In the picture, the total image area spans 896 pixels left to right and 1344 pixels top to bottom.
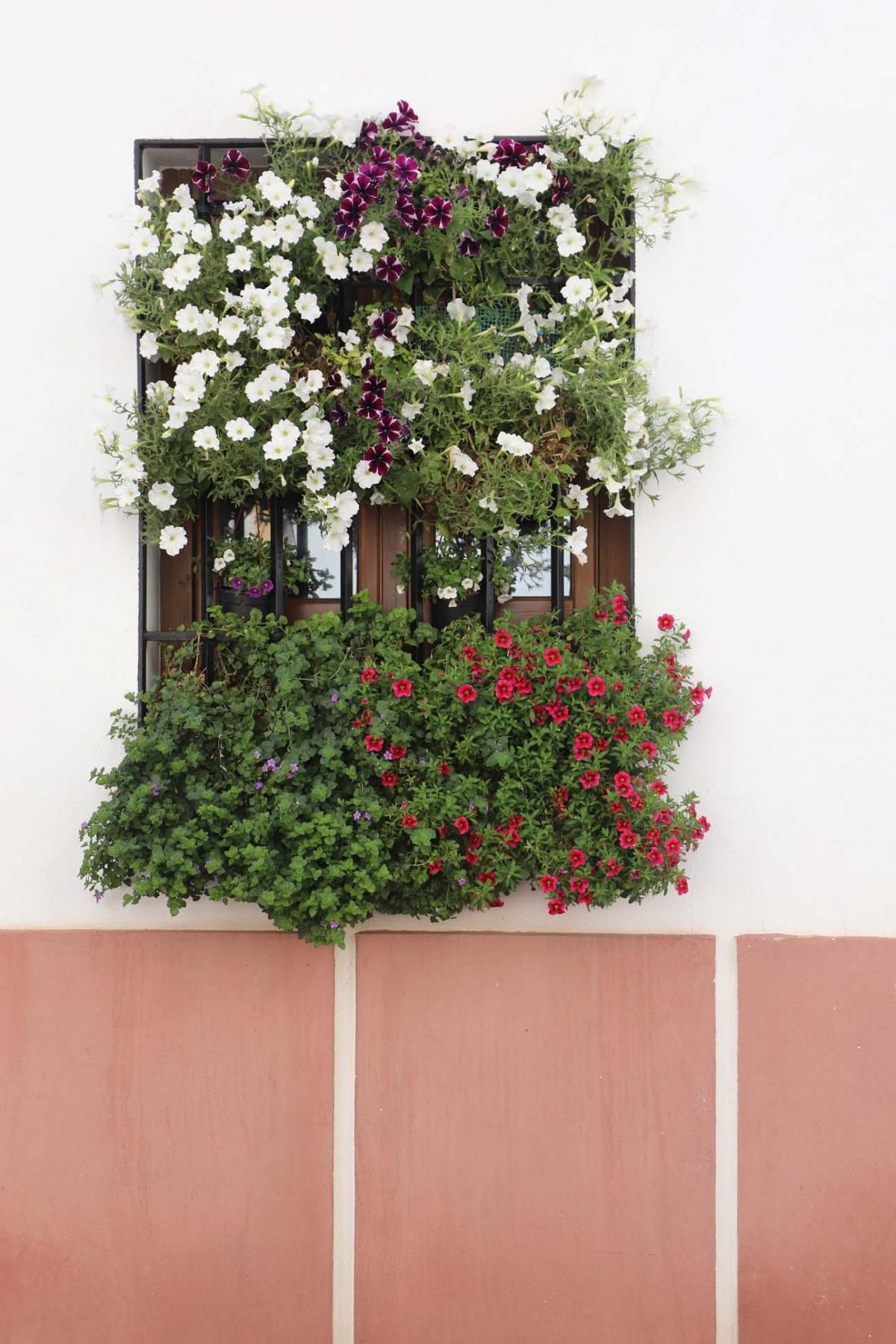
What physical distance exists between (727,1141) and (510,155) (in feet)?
9.09

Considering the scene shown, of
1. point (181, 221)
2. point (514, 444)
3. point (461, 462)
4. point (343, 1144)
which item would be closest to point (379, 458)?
point (461, 462)

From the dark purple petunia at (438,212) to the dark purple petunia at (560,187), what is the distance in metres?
0.30

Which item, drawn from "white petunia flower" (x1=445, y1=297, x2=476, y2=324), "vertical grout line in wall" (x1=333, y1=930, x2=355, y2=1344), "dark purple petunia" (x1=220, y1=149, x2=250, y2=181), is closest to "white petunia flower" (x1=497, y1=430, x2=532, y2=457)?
"white petunia flower" (x1=445, y1=297, x2=476, y2=324)

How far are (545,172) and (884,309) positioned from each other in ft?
3.39

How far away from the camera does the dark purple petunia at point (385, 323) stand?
8.95ft

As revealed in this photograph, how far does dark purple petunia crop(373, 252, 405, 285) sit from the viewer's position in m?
2.75

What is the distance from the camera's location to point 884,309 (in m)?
2.87

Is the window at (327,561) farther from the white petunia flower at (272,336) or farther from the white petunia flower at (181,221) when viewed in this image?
the white petunia flower at (272,336)

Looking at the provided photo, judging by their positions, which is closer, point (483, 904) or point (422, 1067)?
point (483, 904)

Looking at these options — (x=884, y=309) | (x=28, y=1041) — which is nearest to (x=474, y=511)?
(x=884, y=309)

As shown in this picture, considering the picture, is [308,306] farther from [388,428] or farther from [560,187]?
[560,187]

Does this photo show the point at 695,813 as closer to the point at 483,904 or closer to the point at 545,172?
the point at 483,904

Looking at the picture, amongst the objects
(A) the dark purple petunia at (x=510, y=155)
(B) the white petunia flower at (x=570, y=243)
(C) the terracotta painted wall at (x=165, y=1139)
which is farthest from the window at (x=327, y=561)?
(C) the terracotta painted wall at (x=165, y=1139)

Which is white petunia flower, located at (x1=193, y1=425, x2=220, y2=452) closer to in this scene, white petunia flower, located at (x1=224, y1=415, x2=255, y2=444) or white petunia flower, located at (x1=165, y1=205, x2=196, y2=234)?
white petunia flower, located at (x1=224, y1=415, x2=255, y2=444)
